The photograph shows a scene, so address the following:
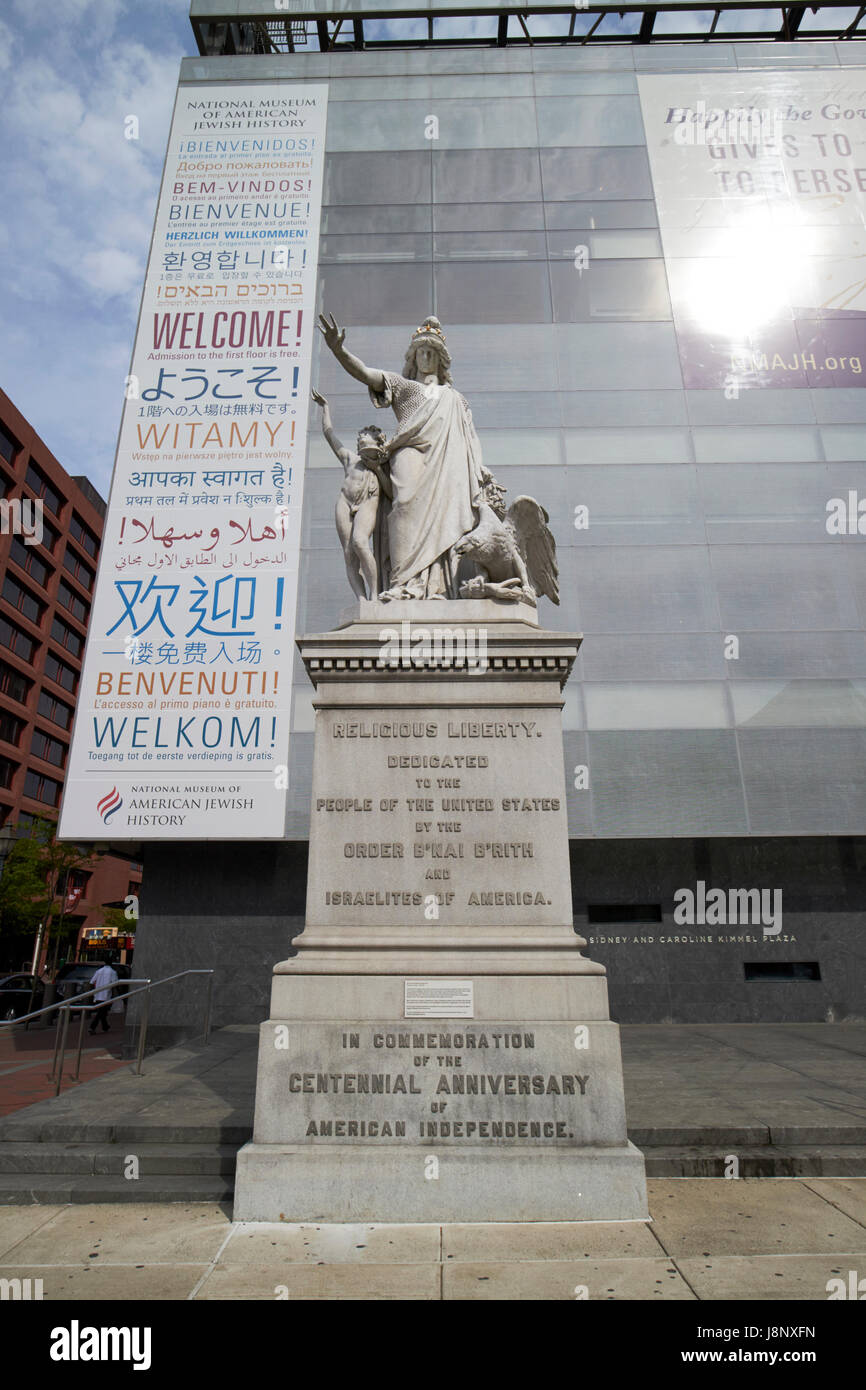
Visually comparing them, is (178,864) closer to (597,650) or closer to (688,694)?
(597,650)

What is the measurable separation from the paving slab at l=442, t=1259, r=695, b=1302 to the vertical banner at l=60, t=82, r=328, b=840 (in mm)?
10857

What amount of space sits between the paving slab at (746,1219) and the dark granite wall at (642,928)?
8984 millimetres

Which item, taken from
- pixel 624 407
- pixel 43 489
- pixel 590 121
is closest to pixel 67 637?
pixel 43 489

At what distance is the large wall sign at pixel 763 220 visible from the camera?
17750 millimetres

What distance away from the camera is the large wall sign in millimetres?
17750

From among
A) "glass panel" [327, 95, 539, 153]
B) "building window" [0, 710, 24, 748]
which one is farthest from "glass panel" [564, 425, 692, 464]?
"building window" [0, 710, 24, 748]

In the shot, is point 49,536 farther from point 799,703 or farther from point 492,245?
point 799,703

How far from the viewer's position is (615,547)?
16.2 metres

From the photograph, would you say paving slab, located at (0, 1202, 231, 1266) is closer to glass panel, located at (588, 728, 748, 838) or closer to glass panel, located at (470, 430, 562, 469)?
glass panel, located at (588, 728, 748, 838)

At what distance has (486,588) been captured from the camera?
242 inches

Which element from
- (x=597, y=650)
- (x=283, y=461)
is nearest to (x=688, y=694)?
(x=597, y=650)

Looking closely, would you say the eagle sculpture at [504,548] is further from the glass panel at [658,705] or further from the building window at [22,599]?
the building window at [22,599]

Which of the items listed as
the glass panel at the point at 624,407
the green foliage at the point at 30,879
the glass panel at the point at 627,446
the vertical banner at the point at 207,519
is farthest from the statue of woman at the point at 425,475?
the green foliage at the point at 30,879

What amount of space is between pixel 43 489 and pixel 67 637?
459 inches
